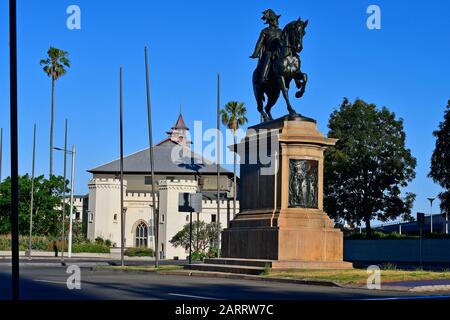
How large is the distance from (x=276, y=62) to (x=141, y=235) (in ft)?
257

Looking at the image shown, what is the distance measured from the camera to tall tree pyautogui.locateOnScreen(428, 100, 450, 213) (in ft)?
208

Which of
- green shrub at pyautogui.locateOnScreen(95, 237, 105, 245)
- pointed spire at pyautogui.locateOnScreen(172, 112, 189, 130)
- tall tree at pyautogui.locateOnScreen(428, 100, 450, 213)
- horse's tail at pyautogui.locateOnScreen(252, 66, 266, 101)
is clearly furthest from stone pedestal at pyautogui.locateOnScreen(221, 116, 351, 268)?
pointed spire at pyautogui.locateOnScreen(172, 112, 189, 130)

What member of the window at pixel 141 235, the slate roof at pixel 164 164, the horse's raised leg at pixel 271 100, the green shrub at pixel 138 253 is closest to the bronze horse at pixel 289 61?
the horse's raised leg at pixel 271 100

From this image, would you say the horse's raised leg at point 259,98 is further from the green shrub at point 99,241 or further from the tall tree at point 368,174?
the green shrub at point 99,241

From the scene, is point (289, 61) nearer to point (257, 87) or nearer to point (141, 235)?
point (257, 87)

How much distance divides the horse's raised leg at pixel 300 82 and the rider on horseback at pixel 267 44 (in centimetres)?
127

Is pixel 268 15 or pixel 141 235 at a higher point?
pixel 268 15

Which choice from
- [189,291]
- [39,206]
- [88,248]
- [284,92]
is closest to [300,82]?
[284,92]

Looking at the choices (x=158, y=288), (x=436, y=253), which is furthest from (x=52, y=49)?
(x=158, y=288)

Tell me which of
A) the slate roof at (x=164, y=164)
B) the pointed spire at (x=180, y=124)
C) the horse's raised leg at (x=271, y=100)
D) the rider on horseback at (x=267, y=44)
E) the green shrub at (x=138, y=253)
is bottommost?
the green shrub at (x=138, y=253)

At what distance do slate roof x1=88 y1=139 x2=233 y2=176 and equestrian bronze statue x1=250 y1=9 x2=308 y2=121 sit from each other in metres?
78.6

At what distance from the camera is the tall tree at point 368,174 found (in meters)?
69.6

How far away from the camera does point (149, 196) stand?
10656 cm

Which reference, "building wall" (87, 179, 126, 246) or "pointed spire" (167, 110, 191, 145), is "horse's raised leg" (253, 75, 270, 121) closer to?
"building wall" (87, 179, 126, 246)
